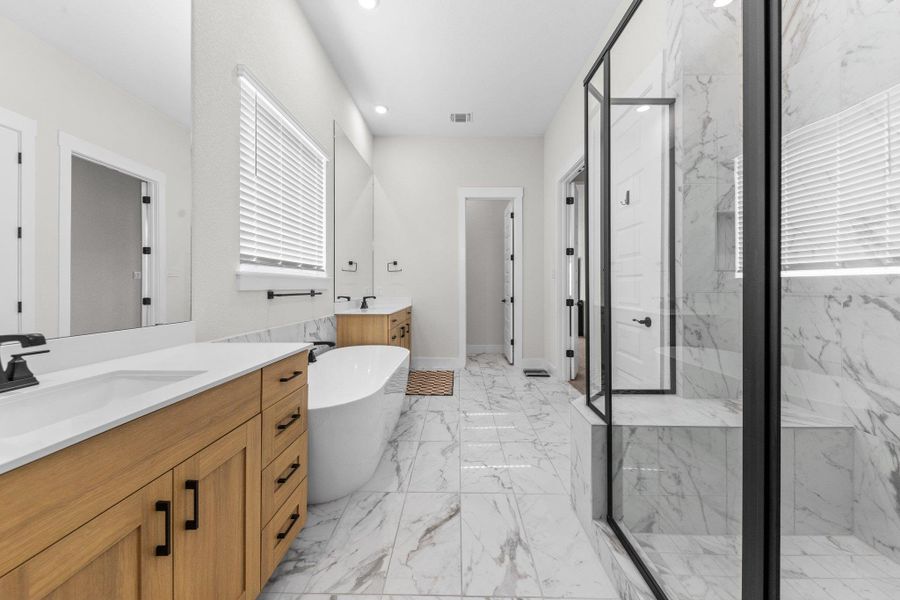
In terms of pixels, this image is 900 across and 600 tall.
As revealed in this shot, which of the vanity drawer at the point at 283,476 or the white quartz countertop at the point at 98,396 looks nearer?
the white quartz countertop at the point at 98,396

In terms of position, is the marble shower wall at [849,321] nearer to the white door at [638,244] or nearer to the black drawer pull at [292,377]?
the white door at [638,244]

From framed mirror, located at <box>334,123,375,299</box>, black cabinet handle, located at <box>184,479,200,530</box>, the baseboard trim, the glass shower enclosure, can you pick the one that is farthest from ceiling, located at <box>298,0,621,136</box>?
the baseboard trim

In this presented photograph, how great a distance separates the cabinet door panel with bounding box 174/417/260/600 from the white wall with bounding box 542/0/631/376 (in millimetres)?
3227

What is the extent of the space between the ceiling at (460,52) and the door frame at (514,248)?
0.79m

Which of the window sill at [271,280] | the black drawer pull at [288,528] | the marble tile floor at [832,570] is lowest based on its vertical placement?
the black drawer pull at [288,528]

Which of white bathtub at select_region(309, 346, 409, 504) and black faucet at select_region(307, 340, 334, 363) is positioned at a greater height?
black faucet at select_region(307, 340, 334, 363)

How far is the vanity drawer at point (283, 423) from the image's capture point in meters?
1.16

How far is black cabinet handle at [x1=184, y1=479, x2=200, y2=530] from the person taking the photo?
0.81m

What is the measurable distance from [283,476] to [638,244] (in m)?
1.56

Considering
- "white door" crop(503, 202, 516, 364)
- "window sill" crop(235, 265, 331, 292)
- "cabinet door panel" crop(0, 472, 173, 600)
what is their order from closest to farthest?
"cabinet door panel" crop(0, 472, 173, 600), "window sill" crop(235, 265, 331, 292), "white door" crop(503, 202, 516, 364)

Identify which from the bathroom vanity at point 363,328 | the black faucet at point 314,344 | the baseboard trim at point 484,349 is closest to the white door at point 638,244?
the black faucet at point 314,344

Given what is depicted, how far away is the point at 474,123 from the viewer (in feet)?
13.5

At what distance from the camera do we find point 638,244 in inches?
54.4

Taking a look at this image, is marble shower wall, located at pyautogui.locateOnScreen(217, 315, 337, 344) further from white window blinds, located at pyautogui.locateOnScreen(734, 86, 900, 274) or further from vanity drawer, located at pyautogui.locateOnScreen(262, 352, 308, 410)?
white window blinds, located at pyautogui.locateOnScreen(734, 86, 900, 274)
